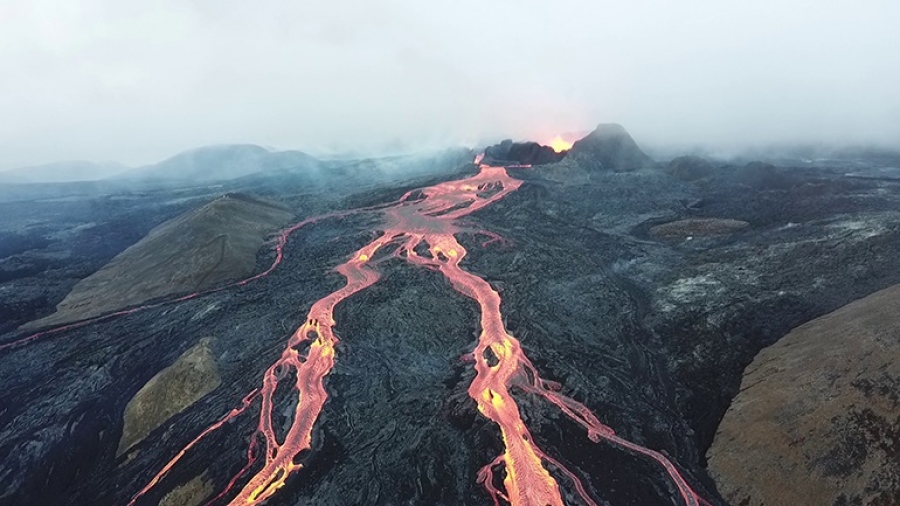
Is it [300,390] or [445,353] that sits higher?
[445,353]

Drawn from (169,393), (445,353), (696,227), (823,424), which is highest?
(696,227)

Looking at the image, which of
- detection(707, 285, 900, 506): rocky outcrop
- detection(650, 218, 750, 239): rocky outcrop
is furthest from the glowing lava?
detection(707, 285, 900, 506): rocky outcrop

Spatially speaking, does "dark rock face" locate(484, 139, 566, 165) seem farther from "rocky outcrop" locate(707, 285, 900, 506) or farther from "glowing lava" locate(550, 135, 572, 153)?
"rocky outcrop" locate(707, 285, 900, 506)

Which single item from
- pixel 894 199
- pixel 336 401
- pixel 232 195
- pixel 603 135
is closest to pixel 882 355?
pixel 336 401

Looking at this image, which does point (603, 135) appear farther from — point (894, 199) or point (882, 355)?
point (882, 355)

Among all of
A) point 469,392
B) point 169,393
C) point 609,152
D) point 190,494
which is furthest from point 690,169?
point 190,494

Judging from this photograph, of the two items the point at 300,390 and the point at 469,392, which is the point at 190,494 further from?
the point at 469,392

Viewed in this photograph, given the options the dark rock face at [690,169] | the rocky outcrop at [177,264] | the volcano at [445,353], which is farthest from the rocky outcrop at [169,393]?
the dark rock face at [690,169]
